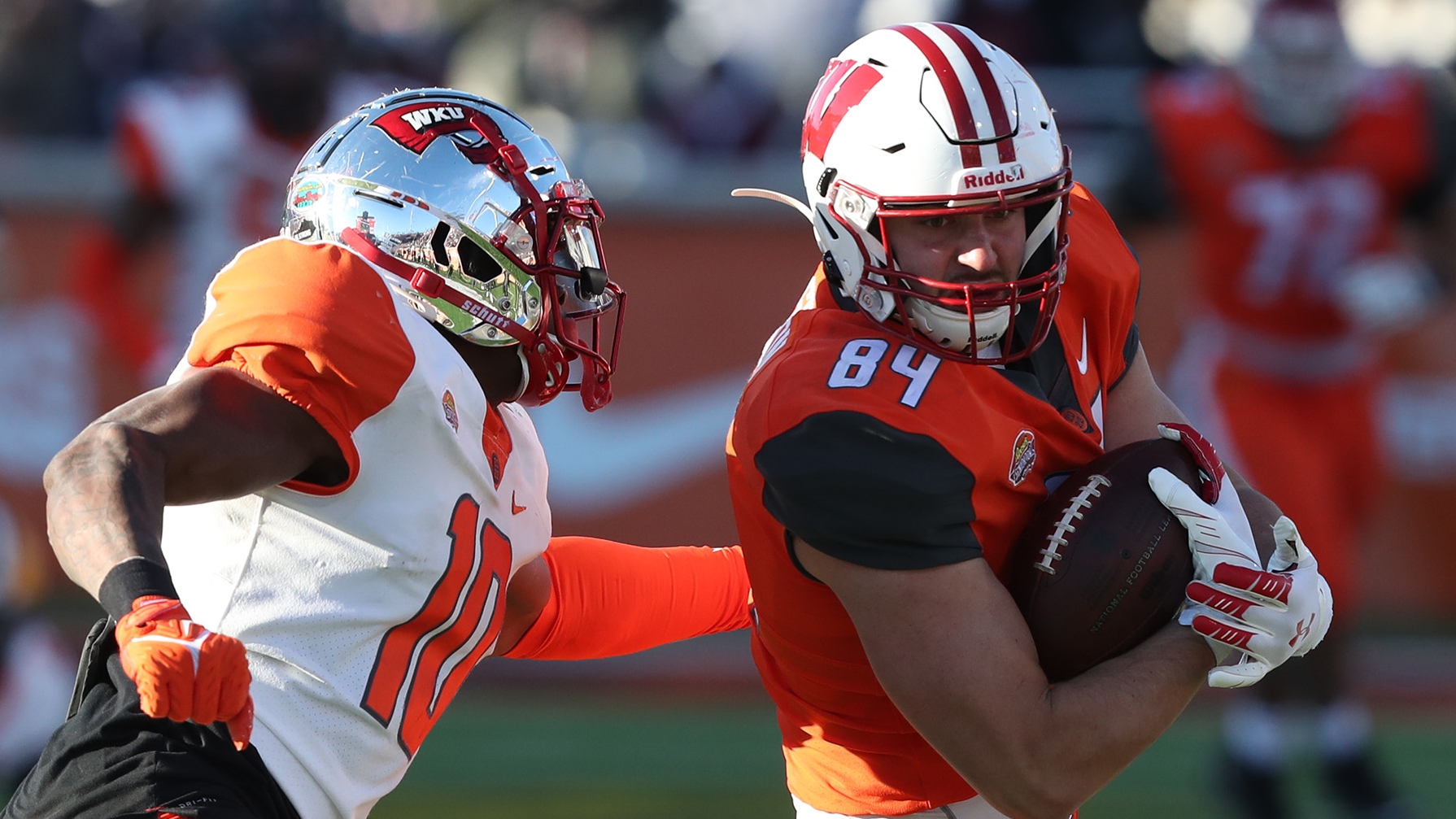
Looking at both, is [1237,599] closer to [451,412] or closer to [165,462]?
[451,412]

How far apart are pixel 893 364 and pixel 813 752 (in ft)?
2.10

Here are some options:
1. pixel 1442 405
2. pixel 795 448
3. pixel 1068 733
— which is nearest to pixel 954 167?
pixel 795 448

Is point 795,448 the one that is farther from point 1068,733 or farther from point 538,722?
point 538,722

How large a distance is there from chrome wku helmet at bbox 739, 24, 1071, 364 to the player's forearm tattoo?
1.02 m

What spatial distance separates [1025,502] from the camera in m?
2.47

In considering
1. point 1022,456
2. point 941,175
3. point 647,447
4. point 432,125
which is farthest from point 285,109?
point 1022,456

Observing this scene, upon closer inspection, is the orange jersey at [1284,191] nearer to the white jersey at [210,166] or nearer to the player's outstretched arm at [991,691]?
the white jersey at [210,166]

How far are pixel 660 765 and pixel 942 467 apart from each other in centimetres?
364

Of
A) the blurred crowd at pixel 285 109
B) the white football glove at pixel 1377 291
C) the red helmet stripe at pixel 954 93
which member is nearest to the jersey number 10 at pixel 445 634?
the red helmet stripe at pixel 954 93

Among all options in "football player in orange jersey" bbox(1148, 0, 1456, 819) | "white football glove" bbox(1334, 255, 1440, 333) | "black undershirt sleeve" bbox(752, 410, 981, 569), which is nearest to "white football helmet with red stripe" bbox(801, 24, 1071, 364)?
"black undershirt sleeve" bbox(752, 410, 981, 569)

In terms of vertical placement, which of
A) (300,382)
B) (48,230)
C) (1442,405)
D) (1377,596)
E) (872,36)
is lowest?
(1377,596)

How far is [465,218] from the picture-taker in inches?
105

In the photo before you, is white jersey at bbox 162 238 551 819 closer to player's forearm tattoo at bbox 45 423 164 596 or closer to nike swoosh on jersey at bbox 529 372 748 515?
player's forearm tattoo at bbox 45 423 164 596

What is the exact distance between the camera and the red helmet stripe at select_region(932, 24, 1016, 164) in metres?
2.45
